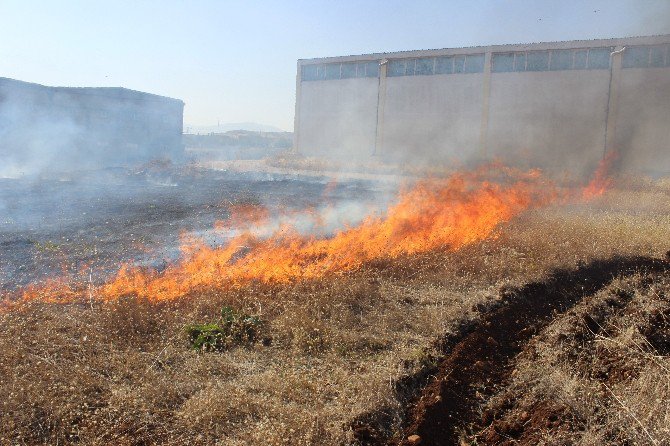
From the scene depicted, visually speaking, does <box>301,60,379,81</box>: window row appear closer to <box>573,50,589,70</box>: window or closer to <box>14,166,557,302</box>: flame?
<box>573,50,589,70</box>: window

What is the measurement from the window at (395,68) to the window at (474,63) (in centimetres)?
430

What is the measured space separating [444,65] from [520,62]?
4652 mm

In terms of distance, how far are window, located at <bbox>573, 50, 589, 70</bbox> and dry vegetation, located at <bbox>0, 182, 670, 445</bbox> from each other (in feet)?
77.5

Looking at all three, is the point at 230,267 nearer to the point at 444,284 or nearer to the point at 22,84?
the point at 444,284

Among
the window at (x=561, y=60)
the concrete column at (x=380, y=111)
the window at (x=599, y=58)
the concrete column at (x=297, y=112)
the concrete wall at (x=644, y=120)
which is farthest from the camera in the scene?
the concrete column at (x=297, y=112)

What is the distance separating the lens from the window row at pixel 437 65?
3014cm

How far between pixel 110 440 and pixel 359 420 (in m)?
1.76

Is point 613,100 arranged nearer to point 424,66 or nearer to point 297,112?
point 424,66

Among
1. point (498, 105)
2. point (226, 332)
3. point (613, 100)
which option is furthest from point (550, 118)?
point (226, 332)

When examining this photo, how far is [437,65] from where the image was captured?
31.5 m

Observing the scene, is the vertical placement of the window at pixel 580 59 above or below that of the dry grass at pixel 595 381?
above

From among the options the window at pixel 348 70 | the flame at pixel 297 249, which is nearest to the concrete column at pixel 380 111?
the window at pixel 348 70

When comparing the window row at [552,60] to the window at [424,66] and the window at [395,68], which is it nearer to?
the window at [424,66]

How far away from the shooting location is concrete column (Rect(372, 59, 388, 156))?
33469 mm
